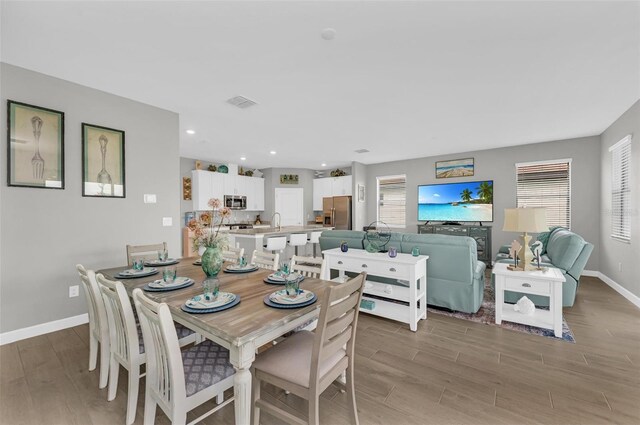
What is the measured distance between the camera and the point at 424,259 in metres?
3.06

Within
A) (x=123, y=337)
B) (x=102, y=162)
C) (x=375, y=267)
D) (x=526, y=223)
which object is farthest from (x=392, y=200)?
(x=123, y=337)

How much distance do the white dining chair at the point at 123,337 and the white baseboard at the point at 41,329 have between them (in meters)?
1.70

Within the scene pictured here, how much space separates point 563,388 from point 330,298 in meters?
2.01

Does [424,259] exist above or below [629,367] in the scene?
above

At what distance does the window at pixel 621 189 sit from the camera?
3.83 meters

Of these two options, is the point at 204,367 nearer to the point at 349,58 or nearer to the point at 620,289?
the point at 349,58

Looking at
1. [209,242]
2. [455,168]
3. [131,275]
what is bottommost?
[131,275]

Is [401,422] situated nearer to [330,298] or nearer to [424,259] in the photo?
[330,298]

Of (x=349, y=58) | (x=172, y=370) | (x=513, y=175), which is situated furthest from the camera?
(x=513, y=175)

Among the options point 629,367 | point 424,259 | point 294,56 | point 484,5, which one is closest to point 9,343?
point 294,56

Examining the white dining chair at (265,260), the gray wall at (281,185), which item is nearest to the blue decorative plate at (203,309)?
the white dining chair at (265,260)

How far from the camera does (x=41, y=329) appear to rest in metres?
2.75

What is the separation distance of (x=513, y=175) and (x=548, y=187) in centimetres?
65

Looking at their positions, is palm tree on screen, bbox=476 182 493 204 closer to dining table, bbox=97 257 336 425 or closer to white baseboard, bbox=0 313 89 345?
dining table, bbox=97 257 336 425
